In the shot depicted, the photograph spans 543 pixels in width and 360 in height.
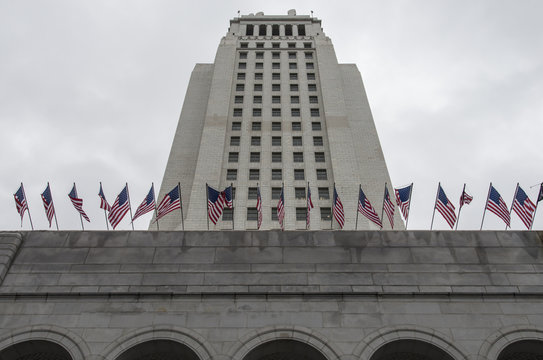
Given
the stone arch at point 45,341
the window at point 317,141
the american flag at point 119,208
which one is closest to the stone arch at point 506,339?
the stone arch at point 45,341

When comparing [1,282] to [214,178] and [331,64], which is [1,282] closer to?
[214,178]

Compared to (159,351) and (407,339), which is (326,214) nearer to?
(407,339)

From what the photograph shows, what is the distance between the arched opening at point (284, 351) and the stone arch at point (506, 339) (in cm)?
488

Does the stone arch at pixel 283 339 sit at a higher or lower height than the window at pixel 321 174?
lower

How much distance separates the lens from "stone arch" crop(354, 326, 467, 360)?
14930 mm

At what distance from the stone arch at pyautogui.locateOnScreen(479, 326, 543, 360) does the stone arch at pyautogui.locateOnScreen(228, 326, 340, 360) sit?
14.6ft

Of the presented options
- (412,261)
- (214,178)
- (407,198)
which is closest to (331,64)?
(214,178)

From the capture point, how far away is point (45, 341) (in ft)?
50.7

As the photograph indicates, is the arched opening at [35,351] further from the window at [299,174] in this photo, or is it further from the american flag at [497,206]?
the window at [299,174]

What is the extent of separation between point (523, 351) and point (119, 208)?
53.6ft

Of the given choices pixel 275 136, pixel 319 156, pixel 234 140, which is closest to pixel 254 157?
pixel 234 140

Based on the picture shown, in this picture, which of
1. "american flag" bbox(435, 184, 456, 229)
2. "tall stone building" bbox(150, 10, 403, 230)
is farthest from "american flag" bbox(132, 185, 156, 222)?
"tall stone building" bbox(150, 10, 403, 230)

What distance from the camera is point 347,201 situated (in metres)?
41.0

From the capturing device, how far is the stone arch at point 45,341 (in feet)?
Answer: 49.8
